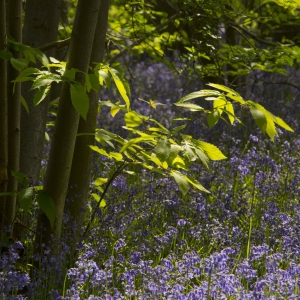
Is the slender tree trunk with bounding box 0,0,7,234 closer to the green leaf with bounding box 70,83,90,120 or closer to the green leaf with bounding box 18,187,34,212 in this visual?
the green leaf with bounding box 18,187,34,212

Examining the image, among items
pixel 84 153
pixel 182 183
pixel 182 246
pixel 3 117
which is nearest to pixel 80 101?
pixel 182 183

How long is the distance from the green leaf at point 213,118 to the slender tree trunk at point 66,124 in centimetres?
75

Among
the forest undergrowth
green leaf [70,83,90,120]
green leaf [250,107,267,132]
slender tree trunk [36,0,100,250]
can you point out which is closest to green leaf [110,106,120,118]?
slender tree trunk [36,0,100,250]

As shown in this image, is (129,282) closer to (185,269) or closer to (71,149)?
(185,269)

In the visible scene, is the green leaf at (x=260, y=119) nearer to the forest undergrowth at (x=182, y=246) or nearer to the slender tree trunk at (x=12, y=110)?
the forest undergrowth at (x=182, y=246)

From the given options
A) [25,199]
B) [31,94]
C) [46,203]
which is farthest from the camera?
[31,94]

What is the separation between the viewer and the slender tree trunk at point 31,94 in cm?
372

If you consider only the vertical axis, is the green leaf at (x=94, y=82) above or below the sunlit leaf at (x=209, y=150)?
above

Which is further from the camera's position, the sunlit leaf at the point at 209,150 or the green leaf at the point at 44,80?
the sunlit leaf at the point at 209,150

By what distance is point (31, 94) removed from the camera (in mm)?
3771

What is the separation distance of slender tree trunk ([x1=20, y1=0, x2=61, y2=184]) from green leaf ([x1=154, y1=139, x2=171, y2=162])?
1.52 metres

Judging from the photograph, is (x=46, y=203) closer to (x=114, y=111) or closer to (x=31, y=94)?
(x=114, y=111)

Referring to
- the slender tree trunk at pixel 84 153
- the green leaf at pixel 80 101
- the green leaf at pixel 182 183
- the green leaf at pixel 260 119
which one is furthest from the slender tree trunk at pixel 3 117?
the green leaf at pixel 260 119

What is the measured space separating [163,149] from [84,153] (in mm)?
1232
